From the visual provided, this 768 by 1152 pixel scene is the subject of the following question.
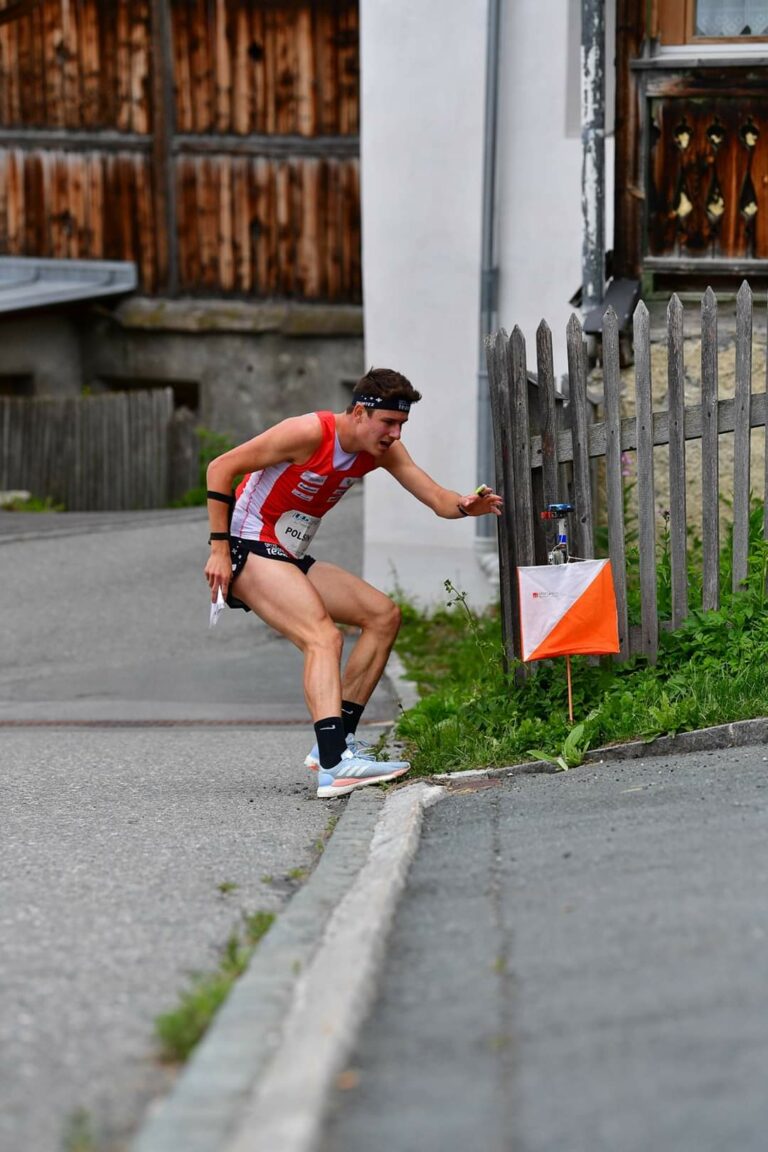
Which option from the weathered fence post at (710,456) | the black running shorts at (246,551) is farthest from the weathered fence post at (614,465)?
the black running shorts at (246,551)

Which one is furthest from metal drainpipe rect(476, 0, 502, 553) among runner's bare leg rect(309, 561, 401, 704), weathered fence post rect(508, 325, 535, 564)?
runner's bare leg rect(309, 561, 401, 704)

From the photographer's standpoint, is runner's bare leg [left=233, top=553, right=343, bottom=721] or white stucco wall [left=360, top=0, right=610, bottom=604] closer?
runner's bare leg [left=233, top=553, right=343, bottom=721]

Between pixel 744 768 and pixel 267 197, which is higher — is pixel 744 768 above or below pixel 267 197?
below

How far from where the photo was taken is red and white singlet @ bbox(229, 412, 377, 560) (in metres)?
5.99

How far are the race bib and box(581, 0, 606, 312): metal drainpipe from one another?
307 centimetres

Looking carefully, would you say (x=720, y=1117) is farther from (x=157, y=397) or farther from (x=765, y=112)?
(x=157, y=397)

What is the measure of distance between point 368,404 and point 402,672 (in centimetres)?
369

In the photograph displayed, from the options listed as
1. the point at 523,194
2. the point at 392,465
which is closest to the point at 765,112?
the point at 523,194

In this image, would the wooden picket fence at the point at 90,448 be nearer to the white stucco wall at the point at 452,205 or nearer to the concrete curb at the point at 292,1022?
the white stucco wall at the point at 452,205

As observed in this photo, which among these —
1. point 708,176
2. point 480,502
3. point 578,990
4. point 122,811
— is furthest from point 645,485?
point 578,990

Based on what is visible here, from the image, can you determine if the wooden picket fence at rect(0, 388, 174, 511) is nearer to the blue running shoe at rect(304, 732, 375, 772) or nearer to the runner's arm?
the runner's arm

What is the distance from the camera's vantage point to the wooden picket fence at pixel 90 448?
18797 millimetres

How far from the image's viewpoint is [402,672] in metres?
9.39

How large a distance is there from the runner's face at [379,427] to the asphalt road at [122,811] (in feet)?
4.21
